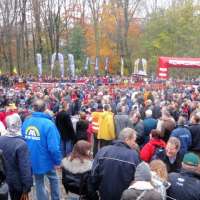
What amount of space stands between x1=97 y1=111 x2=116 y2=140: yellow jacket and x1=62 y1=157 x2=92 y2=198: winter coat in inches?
181

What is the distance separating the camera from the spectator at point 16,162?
5.84m

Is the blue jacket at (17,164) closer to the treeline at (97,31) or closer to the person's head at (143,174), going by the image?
the person's head at (143,174)

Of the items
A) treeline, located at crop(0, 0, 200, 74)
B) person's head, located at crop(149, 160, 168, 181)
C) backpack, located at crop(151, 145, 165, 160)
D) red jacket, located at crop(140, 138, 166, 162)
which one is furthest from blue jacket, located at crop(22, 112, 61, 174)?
treeline, located at crop(0, 0, 200, 74)

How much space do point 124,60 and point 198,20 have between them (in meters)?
9.39

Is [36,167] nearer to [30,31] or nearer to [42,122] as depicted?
[42,122]

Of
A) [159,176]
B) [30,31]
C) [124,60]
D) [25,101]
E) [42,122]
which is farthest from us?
[30,31]

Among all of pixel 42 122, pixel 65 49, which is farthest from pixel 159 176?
pixel 65 49

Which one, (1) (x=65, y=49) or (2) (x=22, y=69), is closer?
(2) (x=22, y=69)

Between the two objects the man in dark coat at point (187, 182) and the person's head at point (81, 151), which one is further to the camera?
the person's head at point (81, 151)

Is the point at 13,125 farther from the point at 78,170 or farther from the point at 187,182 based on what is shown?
the point at 187,182

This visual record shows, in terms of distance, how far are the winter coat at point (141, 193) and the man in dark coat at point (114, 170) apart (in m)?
1.22

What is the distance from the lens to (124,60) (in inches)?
1991

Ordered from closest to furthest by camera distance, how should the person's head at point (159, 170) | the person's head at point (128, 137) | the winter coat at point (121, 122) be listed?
1. the person's head at point (159, 170)
2. the person's head at point (128, 137)
3. the winter coat at point (121, 122)

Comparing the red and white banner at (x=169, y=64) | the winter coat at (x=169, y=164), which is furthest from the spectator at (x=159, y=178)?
the red and white banner at (x=169, y=64)
